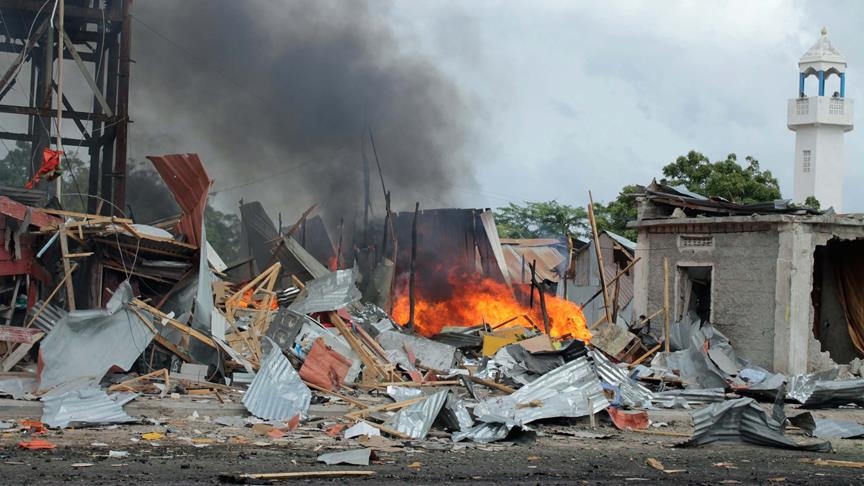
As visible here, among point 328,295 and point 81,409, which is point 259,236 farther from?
point 81,409

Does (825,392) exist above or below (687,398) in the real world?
above

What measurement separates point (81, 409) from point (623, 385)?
6.77m

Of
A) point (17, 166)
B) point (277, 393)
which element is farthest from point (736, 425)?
point (17, 166)

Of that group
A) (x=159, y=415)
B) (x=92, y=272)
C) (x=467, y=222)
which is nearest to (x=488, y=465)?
(x=159, y=415)

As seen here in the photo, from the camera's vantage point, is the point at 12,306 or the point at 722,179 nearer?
the point at 12,306

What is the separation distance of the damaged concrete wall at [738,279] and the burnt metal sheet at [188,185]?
780cm

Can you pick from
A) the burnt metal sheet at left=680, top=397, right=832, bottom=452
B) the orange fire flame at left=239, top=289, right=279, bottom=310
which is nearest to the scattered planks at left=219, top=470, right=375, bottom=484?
the burnt metal sheet at left=680, top=397, right=832, bottom=452

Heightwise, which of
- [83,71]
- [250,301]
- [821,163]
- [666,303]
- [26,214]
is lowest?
[250,301]

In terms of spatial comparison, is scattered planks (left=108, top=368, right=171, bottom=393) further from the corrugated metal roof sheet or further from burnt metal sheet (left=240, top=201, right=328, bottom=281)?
the corrugated metal roof sheet

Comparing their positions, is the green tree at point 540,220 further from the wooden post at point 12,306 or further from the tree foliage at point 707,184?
the wooden post at point 12,306

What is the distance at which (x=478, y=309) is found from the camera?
21.4 meters

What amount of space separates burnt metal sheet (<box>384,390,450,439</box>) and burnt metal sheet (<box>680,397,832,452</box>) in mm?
2565

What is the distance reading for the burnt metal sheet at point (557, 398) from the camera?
37.2ft

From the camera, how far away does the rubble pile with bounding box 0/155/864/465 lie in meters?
10.6
